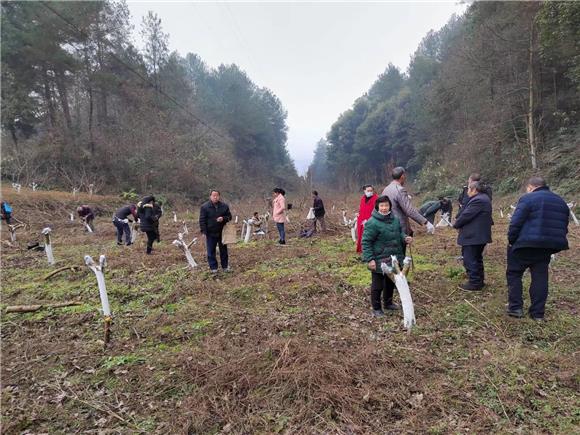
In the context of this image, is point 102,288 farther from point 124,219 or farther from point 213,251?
point 124,219

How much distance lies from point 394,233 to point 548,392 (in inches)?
83.4

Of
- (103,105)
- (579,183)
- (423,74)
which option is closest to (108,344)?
(579,183)

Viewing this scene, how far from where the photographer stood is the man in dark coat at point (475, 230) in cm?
489

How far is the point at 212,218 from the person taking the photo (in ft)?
22.0

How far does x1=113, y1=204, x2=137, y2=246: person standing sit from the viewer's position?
10.4 m

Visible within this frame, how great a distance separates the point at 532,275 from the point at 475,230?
0.98 meters

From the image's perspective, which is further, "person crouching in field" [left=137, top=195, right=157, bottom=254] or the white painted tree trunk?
"person crouching in field" [left=137, top=195, right=157, bottom=254]

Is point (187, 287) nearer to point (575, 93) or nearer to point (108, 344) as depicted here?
point (108, 344)

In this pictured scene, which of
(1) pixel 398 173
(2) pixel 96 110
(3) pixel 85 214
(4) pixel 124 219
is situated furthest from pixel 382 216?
(2) pixel 96 110

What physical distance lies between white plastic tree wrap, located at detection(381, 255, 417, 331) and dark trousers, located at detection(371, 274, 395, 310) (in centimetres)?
31

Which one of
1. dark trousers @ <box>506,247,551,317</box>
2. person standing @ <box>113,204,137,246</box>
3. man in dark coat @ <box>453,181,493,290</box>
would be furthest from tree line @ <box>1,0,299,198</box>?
dark trousers @ <box>506,247,551,317</box>

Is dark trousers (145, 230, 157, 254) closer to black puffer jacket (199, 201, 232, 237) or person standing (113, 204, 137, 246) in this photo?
person standing (113, 204, 137, 246)

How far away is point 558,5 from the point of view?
40.7 feet

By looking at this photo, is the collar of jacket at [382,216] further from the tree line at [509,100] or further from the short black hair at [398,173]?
the tree line at [509,100]
